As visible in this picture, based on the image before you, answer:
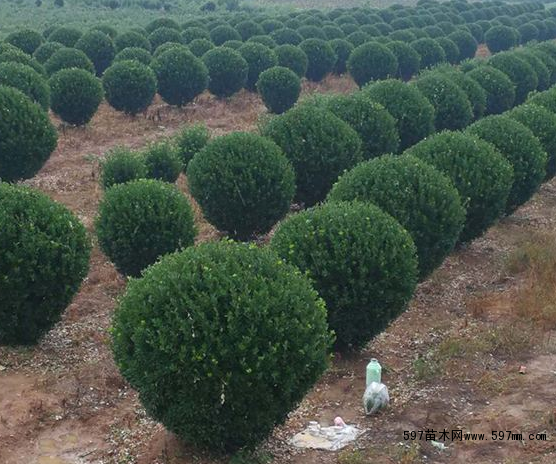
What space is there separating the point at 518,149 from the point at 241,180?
18.2 ft

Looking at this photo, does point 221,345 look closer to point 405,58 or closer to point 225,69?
point 225,69

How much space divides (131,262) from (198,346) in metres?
5.31

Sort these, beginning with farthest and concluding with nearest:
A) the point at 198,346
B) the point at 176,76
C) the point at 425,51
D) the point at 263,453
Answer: the point at 425,51
the point at 176,76
the point at 263,453
the point at 198,346

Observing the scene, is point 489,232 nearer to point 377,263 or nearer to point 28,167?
point 377,263

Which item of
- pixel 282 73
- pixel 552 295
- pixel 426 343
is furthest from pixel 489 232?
pixel 282 73

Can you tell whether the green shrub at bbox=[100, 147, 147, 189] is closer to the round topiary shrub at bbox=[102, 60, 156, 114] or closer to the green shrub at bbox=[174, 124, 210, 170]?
the green shrub at bbox=[174, 124, 210, 170]

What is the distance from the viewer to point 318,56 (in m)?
30.8

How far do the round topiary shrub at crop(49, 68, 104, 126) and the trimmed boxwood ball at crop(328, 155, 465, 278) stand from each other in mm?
11889

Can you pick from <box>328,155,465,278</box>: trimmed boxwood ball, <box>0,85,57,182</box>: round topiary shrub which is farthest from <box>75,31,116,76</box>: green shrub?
<box>328,155,465,278</box>: trimmed boxwood ball

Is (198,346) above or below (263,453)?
above

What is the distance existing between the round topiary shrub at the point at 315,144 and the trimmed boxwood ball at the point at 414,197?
3.35m

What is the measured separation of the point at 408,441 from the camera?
8.16 meters

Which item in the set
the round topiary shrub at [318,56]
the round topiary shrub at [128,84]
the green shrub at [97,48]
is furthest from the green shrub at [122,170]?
the round topiary shrub at [318,56]

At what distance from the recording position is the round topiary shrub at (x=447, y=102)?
19.5m
